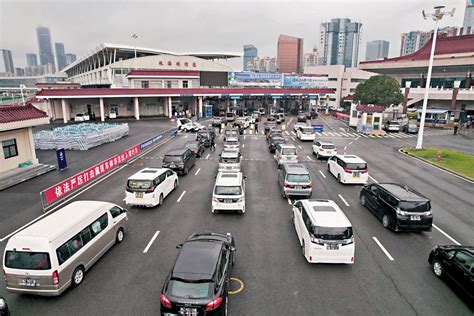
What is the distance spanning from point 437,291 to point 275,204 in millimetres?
8931

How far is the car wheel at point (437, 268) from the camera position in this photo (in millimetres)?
10645

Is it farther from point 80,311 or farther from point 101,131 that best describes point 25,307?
point 101,131

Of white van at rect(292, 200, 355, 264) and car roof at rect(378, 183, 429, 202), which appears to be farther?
car roof at rect(378, 183, 429, 202)

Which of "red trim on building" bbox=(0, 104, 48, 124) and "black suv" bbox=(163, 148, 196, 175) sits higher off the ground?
"red trim on building" bbox=(0, 104, 48, 124)

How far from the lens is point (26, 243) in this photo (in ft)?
30.6

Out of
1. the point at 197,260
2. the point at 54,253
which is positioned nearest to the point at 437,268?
the point at 197,260

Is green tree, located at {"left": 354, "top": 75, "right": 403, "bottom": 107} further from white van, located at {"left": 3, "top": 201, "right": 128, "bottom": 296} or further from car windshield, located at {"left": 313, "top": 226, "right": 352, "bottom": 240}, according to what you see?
white van, located at {"left": 3, "top": 201, "right": 128, "bottom": 296}

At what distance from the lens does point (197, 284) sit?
815 cm

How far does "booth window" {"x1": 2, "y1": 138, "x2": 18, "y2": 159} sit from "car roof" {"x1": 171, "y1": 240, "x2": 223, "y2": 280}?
20845mm

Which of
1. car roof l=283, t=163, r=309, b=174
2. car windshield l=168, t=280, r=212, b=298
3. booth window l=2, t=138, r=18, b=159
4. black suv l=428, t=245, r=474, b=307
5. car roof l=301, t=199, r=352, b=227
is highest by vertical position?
booth window l=2, t=138, r=18, b=159

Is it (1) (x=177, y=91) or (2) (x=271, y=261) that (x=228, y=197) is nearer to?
(2) (x=271, y=261)

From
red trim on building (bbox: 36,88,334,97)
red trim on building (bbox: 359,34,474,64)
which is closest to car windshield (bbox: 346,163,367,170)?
red trim on building (bbox: 36,88,334,97)

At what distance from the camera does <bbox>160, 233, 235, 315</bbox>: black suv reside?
7.80 m

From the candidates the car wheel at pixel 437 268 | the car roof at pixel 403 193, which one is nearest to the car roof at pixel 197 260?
the car wheel at pixel 437 268
